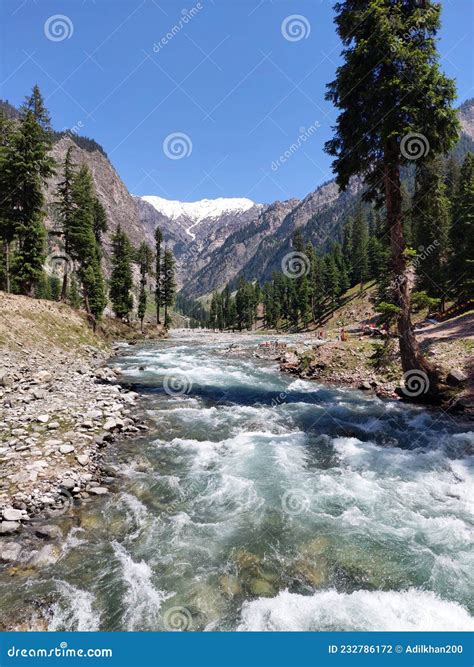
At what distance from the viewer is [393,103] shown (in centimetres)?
1429

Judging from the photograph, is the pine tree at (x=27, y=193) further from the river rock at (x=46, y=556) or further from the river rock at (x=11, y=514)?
the river rock at (x=46, y=556)

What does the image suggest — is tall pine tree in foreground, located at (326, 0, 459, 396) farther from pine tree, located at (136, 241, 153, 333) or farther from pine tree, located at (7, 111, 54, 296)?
pine tree, located at (136, 241, 153, 333)

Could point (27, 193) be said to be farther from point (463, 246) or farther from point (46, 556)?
point (463, 246)

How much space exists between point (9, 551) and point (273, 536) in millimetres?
5310

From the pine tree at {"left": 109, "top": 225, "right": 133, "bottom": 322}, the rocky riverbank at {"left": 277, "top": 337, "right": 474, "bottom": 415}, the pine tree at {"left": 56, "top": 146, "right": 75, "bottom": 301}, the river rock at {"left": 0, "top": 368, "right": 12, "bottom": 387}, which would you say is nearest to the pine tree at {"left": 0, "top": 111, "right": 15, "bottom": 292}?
the pine tree at {"left": 56, "top": 146, "right": 75, "bottom": 301}

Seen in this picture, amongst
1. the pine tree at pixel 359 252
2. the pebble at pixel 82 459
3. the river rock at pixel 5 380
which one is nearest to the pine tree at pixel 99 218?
the river rock at pixel 5 380

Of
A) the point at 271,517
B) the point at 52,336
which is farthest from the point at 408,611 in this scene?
the point at 52,336

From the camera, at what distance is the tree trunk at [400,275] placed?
1538 centimetres

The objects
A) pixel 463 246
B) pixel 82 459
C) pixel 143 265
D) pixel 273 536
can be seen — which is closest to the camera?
pixel 273 536

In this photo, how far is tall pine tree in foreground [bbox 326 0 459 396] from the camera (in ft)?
45.5

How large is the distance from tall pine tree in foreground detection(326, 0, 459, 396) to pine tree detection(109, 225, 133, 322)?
4963 centimetres

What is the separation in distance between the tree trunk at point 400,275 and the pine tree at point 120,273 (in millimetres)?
51925

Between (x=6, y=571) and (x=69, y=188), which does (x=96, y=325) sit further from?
(x=6, y=571)

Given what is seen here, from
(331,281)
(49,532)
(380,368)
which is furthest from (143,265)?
(49,532)
